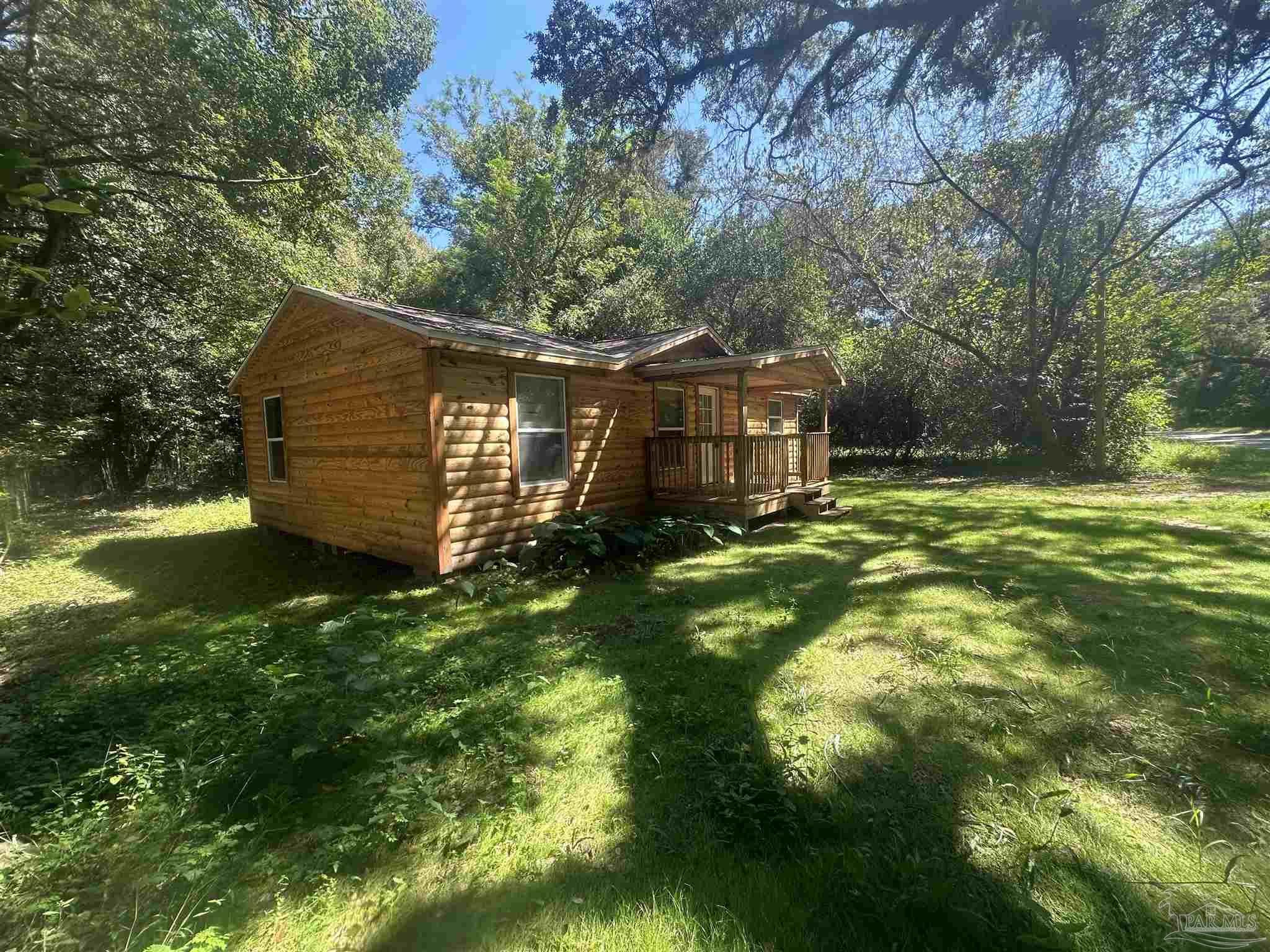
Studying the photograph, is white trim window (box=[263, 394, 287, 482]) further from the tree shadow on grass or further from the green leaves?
the green leaves

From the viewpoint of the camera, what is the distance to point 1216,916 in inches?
69.5

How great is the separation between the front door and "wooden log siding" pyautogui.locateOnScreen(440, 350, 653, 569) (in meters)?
1.61

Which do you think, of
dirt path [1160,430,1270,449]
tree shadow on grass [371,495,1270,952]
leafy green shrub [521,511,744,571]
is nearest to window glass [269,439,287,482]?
leafy green shrub [521,511,744,571]

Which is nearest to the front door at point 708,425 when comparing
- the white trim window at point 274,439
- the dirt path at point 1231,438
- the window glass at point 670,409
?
the window glass at point 670,409

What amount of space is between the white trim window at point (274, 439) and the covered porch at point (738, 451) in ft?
20.4

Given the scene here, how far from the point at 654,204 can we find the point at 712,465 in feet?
49.7

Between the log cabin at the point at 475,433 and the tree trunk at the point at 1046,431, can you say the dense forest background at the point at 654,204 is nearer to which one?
the tree trunk at the point at 1046,431

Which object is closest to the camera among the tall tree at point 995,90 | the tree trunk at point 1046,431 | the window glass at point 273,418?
the tall tree at point 995,90

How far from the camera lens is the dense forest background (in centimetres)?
598

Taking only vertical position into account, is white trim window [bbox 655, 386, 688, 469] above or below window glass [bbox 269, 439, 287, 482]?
above

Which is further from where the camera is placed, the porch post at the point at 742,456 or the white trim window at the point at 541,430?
the porch post at the point at 742,456

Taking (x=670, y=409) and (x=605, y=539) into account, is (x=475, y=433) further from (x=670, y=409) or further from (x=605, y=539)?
(x=670, y=409)

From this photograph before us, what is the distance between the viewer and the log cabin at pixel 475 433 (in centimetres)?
618

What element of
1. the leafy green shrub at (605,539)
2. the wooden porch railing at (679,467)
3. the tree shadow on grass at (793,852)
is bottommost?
the tree shadow on grass at (793,852)
